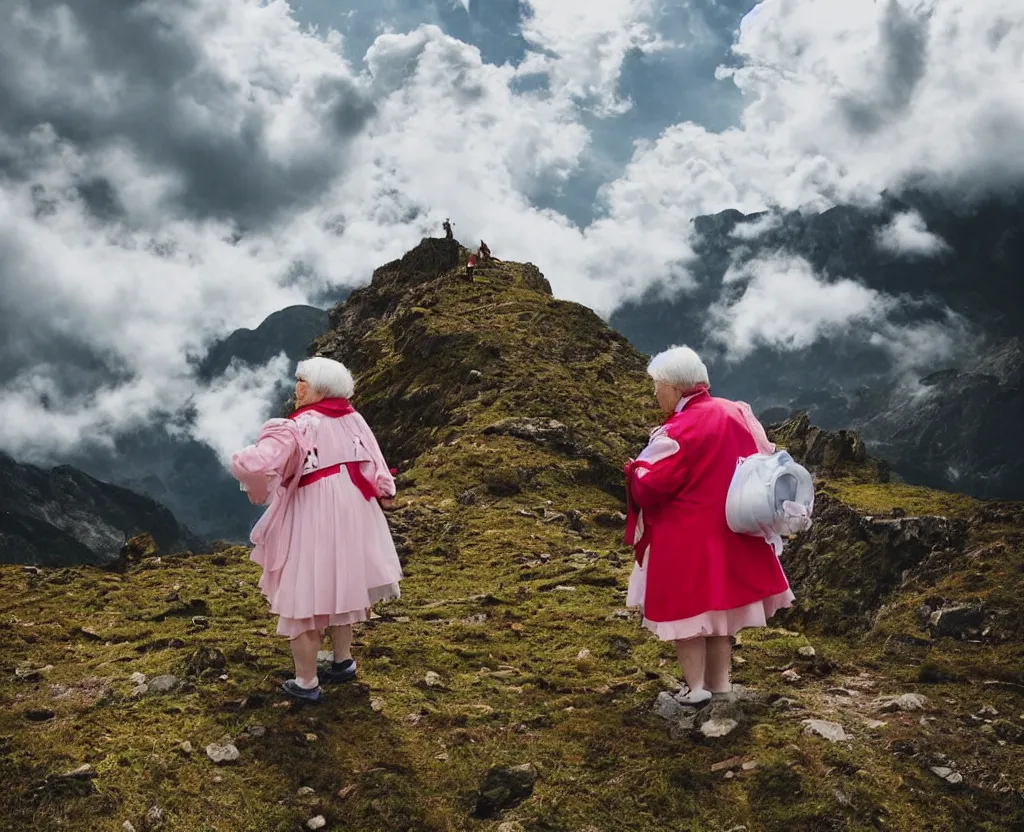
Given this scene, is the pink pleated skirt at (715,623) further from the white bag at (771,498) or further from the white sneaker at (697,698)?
the white bag at (771,498)

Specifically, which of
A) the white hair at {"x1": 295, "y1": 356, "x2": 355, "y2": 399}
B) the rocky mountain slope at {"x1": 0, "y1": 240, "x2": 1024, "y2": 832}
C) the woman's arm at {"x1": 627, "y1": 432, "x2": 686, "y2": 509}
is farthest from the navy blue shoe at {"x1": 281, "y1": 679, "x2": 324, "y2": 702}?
the woman's arm at {"x1": 627, "y1": 432, "x2": 686, "y2": 509}

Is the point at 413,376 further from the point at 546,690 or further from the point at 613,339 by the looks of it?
the point at 546,690

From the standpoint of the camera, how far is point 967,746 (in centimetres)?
627

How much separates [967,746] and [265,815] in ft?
18.8

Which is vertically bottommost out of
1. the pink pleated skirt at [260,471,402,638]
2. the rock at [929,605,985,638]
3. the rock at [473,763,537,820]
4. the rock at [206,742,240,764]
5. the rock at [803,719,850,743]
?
the rock at [473,763,537,820]

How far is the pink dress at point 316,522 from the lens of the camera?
7605mm

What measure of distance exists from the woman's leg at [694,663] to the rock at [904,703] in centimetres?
165

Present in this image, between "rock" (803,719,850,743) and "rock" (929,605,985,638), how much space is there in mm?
2763

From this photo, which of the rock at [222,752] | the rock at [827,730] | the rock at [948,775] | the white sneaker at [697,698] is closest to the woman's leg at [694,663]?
the white sneaker at [697,698]

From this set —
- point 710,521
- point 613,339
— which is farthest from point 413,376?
point 710,521

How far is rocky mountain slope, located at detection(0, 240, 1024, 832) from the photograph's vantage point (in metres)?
5.78

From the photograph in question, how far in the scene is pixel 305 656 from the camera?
773 centimetres

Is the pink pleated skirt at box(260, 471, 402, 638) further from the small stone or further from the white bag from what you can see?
the white bag

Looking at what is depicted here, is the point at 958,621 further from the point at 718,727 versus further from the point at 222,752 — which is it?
the point at 222,752
